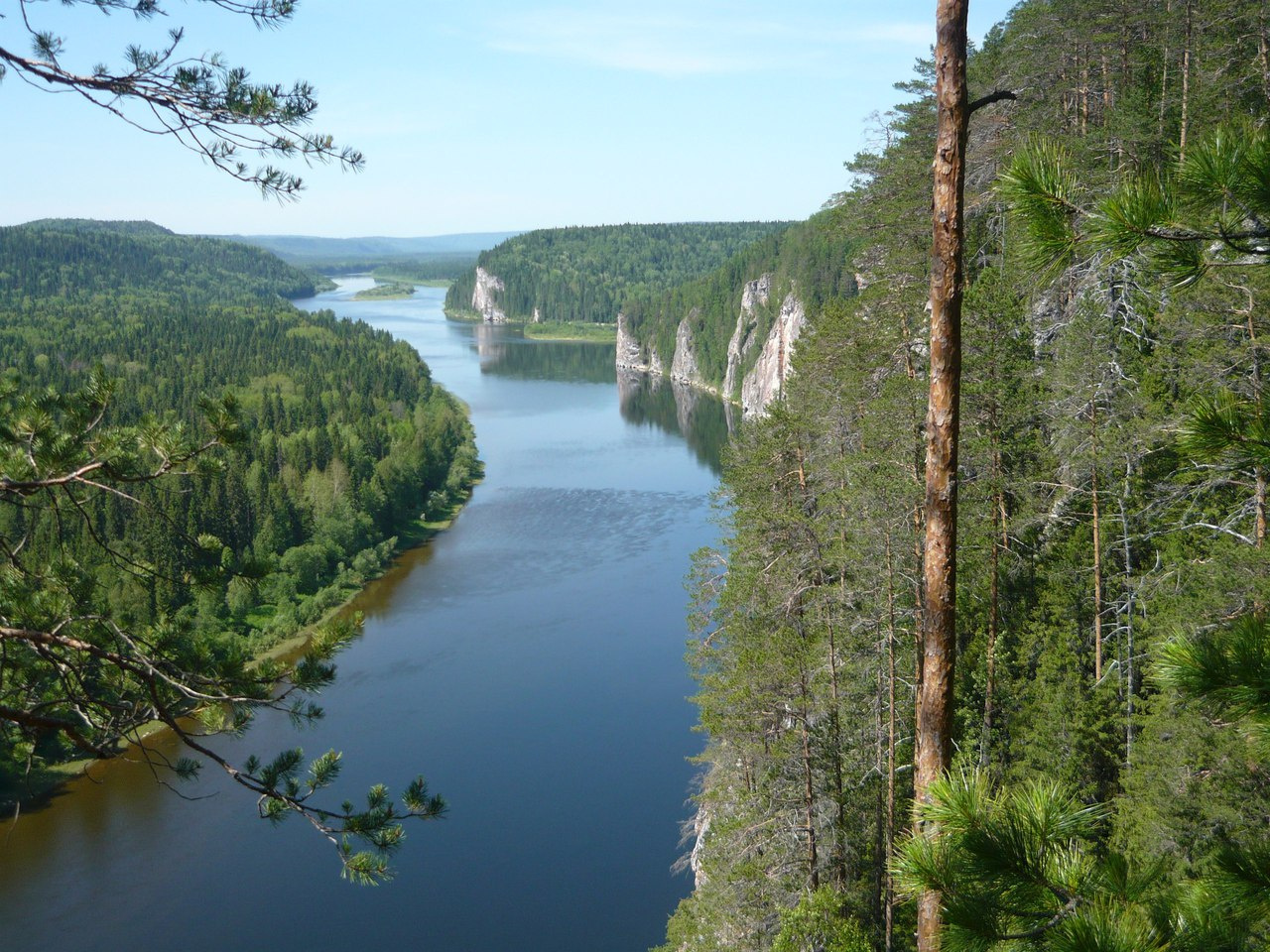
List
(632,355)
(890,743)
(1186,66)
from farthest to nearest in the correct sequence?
(632,355) → (1186,66) → (890,743)

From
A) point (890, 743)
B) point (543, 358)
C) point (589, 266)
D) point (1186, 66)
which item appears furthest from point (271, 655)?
point (589, 266)

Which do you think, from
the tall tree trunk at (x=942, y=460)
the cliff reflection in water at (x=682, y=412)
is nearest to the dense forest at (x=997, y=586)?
the tall tree trunk at (x=942, y=460)

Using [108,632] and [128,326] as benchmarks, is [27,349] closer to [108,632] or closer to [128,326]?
[128,326]

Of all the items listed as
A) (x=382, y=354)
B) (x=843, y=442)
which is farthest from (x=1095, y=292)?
(x=382, y=354)

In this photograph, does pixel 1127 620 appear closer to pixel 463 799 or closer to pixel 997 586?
pixel 997 586

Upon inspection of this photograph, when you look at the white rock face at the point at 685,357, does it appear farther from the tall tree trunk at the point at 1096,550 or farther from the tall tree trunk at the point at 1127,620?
the tall tree trunk at the point at 1127,620

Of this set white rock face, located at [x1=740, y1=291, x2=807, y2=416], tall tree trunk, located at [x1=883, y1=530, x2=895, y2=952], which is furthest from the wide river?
white rock face, located at [x1=740, y1=291, x2=807, y2=416]
